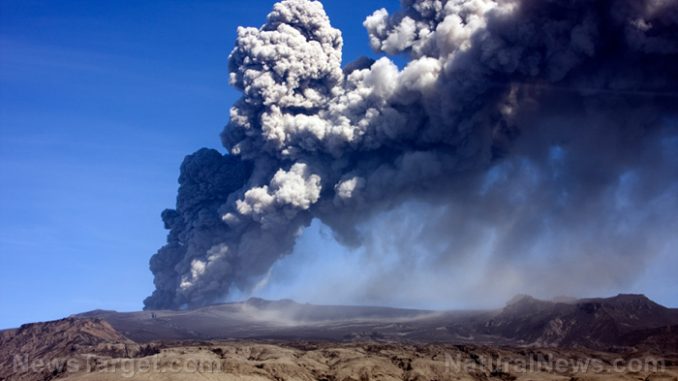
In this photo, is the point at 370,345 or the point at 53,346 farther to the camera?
the point at 53,346

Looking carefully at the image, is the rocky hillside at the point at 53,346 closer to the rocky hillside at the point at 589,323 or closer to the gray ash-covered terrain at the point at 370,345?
the gray ash-covered terrain at the point at 370,345

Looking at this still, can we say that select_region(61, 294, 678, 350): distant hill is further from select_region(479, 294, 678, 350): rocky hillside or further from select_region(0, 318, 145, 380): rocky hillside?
select_region(0, 318, 145, 380): rocky hillside

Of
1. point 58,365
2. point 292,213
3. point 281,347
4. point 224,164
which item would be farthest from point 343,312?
point 58,365

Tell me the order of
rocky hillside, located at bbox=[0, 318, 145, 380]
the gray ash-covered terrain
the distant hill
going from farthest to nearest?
the distant hill
rocky hillside, located at bbox=[0, 318, 145, 380]
the gray ash-covered terrain

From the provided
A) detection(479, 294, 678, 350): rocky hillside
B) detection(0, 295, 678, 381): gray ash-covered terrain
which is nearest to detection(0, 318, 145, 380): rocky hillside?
detection(0, 295, 678, 381): gray ash-covered terrain

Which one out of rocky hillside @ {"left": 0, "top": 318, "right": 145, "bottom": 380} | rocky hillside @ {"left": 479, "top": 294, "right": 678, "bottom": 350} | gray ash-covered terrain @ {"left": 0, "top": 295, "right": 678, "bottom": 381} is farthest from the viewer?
rocky hillside @ {"left": 479, "top": 294, "right": 678, "bottom": 350}

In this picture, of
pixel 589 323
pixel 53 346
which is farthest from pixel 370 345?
pixel 53 346

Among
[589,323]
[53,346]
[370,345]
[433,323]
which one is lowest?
[370,345]

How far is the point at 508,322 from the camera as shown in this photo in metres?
68.3

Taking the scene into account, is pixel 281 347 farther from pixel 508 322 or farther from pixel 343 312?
pixel 343 312

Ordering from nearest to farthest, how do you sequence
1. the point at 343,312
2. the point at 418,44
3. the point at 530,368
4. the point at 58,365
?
the point at 530,368 < the point at 58,365 < the point at 418,44 < the point at 343,312

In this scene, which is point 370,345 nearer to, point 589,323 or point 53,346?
point 589,323

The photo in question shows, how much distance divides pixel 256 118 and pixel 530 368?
136ft

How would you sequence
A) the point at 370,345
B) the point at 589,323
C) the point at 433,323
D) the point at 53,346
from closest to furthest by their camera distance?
the point at 370,345 < the point at 589,323 < the point at 53,346 < the point at 433,323
